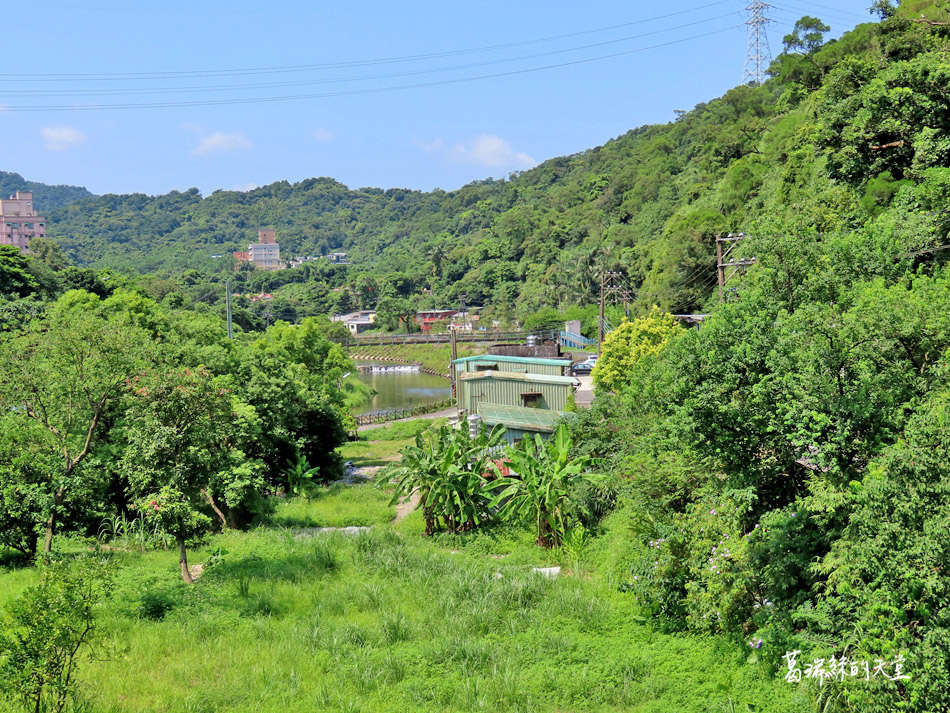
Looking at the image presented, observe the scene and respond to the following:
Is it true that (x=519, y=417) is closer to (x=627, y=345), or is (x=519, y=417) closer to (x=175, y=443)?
(x=627, y=345)

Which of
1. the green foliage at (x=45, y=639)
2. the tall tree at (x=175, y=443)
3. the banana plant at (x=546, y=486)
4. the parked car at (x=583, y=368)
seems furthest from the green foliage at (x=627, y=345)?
the green foliage at (x=45, y=639)

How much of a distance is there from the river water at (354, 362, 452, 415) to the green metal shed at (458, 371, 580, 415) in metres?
25.7

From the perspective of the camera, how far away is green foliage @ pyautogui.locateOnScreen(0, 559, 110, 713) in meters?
6.23

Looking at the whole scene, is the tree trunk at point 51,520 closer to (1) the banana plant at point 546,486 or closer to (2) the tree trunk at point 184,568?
(2) the tree trunk at point 184,568

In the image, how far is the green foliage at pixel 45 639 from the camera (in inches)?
245

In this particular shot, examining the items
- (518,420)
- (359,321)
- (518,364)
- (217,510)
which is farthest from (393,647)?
(359,321)

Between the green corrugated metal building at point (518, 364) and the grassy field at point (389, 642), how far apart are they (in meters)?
16.3

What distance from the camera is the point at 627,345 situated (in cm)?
2306

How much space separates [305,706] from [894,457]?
6.00 meters

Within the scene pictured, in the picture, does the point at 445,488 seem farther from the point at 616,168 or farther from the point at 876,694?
the point at 616,168

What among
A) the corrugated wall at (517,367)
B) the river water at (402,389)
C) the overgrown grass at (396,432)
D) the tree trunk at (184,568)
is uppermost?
the corrugated wall at (517,367)

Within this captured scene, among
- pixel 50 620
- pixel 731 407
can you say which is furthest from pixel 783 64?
pixel 50 620

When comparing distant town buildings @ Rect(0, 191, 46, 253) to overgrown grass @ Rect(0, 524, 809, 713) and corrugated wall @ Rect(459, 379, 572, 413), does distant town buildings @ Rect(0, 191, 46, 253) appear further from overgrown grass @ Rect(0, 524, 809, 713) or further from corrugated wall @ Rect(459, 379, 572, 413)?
overgrown grass @ Rect(0, 524, 809, 713)

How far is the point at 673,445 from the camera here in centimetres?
880
